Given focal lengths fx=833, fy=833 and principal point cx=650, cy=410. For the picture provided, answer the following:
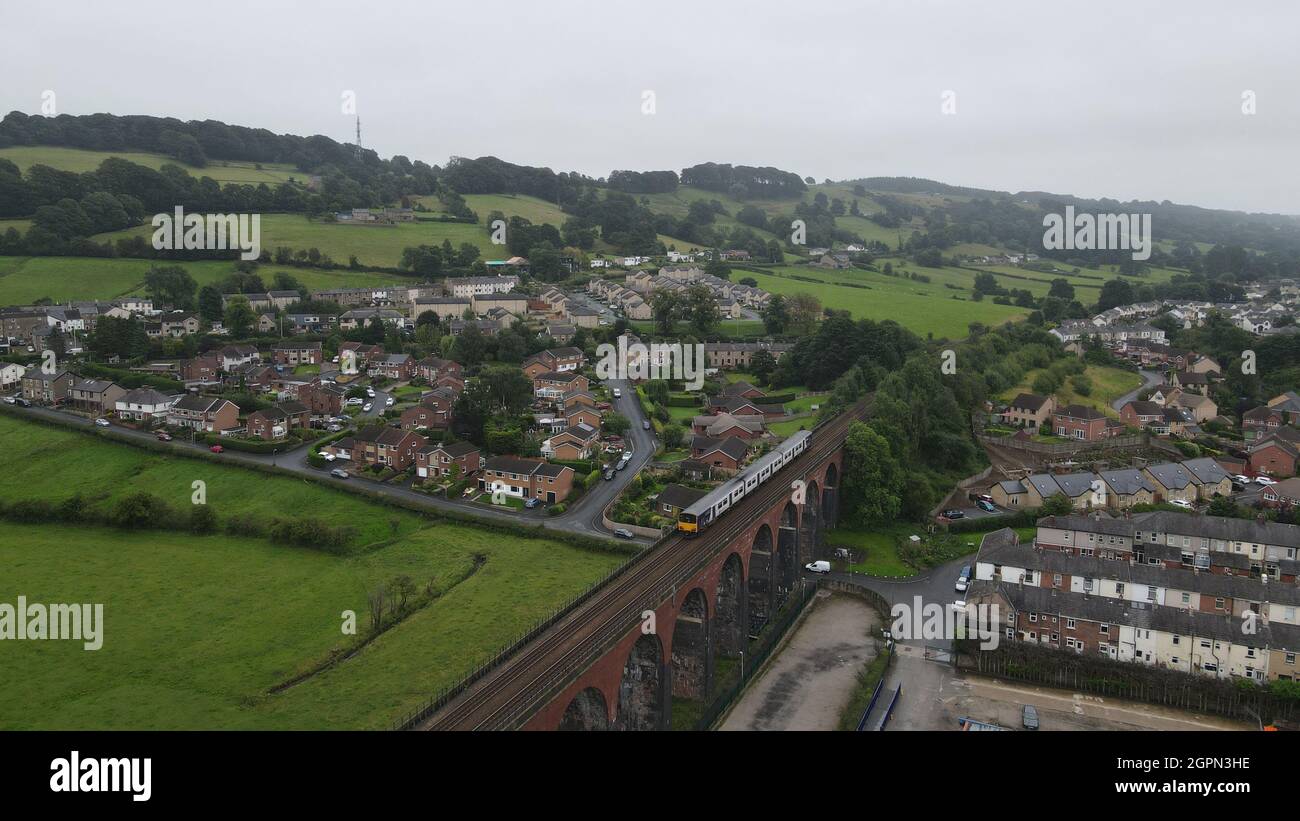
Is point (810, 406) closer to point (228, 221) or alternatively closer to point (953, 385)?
point (953, 385)

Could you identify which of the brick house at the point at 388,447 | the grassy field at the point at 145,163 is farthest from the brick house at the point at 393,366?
the grassy field at the point at 145,163

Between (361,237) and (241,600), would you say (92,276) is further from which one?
(241,600)

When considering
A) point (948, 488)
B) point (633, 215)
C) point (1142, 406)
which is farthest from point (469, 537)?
point (633, 215)

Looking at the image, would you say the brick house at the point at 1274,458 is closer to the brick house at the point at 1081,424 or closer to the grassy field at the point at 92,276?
the brick house at the point at 1081,424

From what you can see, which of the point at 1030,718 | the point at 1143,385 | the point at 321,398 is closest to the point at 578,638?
the point at 1030,718

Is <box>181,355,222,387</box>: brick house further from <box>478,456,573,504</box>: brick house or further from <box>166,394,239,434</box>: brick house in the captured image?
<box>478,456,573,504</box>: brick house

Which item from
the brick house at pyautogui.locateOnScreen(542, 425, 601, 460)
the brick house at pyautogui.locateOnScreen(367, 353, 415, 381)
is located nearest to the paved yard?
the brick house at pyautogui.locateOnScreen(542, 425, 601, 460)

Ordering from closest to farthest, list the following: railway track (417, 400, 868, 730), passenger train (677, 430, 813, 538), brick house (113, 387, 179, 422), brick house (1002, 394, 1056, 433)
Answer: railway track (417, 400, 868, 730) < passenger train (677, 430, 813, 538) < brick house (113, 387, 179, 422) < brick house (1002, 394, 1056, 433)
